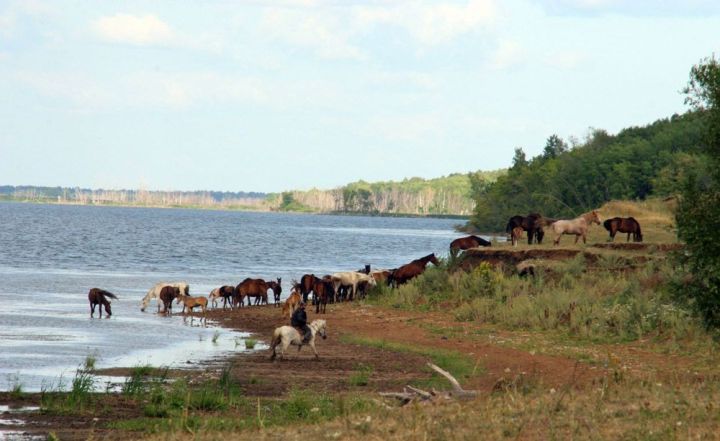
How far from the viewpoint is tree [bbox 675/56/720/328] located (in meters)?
17.5

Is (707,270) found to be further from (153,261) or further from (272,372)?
(153,261)

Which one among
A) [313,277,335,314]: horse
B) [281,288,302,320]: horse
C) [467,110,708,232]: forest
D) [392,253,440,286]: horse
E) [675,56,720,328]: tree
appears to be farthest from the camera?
[467,110,708,232]: forest

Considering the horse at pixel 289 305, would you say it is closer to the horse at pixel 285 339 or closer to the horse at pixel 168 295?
the horse at pixel 168 295

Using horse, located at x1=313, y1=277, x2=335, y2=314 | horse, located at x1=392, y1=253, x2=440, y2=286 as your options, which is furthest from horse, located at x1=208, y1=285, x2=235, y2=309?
horse, located at x1=392, y1=253, x2=440, y2=286

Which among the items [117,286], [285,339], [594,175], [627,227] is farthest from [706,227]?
[594,175]

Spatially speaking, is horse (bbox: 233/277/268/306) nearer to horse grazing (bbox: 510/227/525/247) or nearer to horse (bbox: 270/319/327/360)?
horse grazing (bbox: 510/227/525/247)

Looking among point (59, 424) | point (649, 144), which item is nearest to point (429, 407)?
point (59, 424)

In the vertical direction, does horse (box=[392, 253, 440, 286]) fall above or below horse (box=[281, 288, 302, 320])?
above

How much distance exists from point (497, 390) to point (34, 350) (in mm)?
11831

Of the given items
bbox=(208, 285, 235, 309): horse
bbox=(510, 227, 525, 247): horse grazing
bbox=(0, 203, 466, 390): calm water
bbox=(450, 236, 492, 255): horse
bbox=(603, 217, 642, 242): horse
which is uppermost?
bbox=(603, 217, 642, 242): horse

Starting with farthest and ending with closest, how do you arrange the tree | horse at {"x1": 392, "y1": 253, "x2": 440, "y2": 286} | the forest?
1. the forest
2. horse at {"x1": 392, "y1": 253, "x2": 440, "y2": 286}
3. the tree

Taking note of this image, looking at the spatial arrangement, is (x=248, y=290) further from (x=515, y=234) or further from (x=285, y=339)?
(x=285, y=339)

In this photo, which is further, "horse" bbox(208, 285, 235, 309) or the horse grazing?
the horse grazing

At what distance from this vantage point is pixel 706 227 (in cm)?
1744
